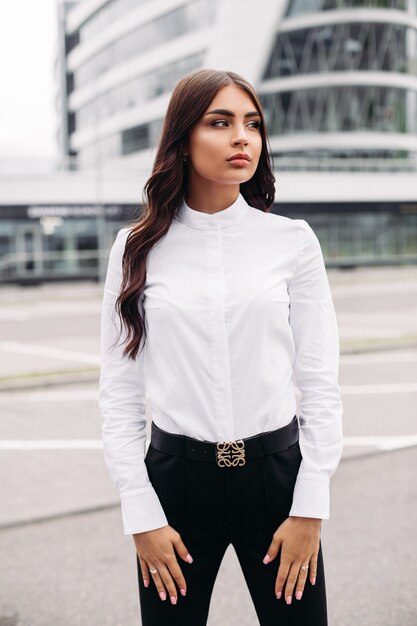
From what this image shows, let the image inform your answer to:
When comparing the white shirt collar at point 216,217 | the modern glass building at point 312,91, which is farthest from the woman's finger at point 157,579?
the modern glass building at point 312,91

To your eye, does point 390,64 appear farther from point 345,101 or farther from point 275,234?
point 275,234

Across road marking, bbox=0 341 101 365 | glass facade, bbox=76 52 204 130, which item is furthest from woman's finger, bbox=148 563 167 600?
glass facade, bbox=76 52 204 130

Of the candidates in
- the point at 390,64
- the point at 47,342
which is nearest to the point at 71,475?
the point at 47,342

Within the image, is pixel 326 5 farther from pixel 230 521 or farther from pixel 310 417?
pixel 230 521

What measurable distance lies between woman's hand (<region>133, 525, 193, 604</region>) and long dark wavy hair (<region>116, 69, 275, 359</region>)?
49 cm

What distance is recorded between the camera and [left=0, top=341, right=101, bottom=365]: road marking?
1280 centimetres

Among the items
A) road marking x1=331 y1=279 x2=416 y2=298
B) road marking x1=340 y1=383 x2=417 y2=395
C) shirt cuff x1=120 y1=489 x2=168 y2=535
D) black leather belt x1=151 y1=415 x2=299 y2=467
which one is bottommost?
road marking x1=340 y1=383 x2=417 y2=395

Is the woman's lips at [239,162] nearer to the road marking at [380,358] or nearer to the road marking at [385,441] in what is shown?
the road marking at [385,441]

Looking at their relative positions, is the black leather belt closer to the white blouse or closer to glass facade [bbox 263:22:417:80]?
the white blouse

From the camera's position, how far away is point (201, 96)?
1974 mm

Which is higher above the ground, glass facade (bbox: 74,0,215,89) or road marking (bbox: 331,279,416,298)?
glass facade (bbox: 74,0,215,89)

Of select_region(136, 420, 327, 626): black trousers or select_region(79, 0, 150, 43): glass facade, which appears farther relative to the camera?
select_region(79, 0, 150, 43): glass facade

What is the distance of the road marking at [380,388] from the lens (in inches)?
358

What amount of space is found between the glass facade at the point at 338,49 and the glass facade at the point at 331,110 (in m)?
1.50
